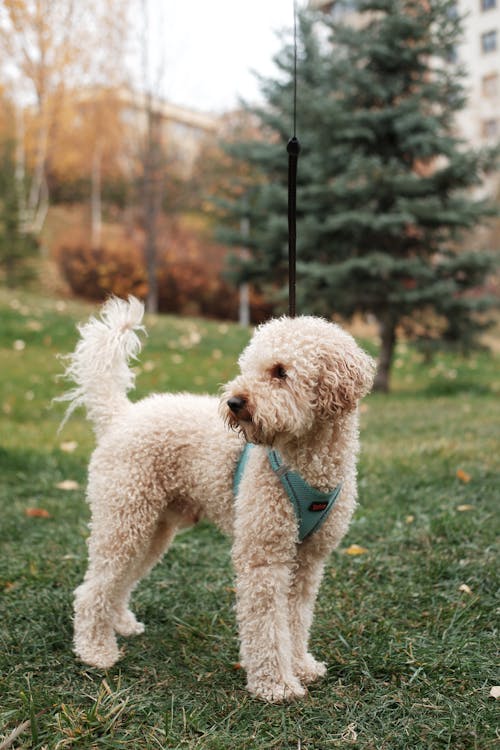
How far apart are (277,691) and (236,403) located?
3.59ft

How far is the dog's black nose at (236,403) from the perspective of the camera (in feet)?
7.19

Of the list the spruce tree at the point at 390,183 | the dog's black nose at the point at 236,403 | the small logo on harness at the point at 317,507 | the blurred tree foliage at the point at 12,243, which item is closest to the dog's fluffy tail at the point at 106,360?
the dog's black nose at the point at 236,403

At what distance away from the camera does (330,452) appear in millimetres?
2457

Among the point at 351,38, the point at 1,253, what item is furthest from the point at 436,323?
the point at 1,253

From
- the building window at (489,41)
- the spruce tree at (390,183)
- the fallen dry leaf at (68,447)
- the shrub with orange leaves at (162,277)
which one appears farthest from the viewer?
the building window at (489,41)

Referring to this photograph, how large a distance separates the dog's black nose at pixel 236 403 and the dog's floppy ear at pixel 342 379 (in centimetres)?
28

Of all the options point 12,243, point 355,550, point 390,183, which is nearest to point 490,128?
point 12,243

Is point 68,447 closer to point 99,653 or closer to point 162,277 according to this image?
point 99,653

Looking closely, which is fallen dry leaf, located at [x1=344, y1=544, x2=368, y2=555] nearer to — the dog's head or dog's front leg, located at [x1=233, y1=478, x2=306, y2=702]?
dog's front leg, located at [x1=233, y1=478, x2=306, y2=702]

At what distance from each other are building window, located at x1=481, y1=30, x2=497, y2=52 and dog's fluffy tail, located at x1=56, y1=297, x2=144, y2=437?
1388 inches

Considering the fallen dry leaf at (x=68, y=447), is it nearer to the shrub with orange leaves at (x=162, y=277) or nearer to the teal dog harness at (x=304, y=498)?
the teal dog harness at (x=304, y=498)

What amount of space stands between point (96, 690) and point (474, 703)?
136cm

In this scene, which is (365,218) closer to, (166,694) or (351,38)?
(351,38)

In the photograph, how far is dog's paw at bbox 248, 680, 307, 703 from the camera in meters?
2.40
